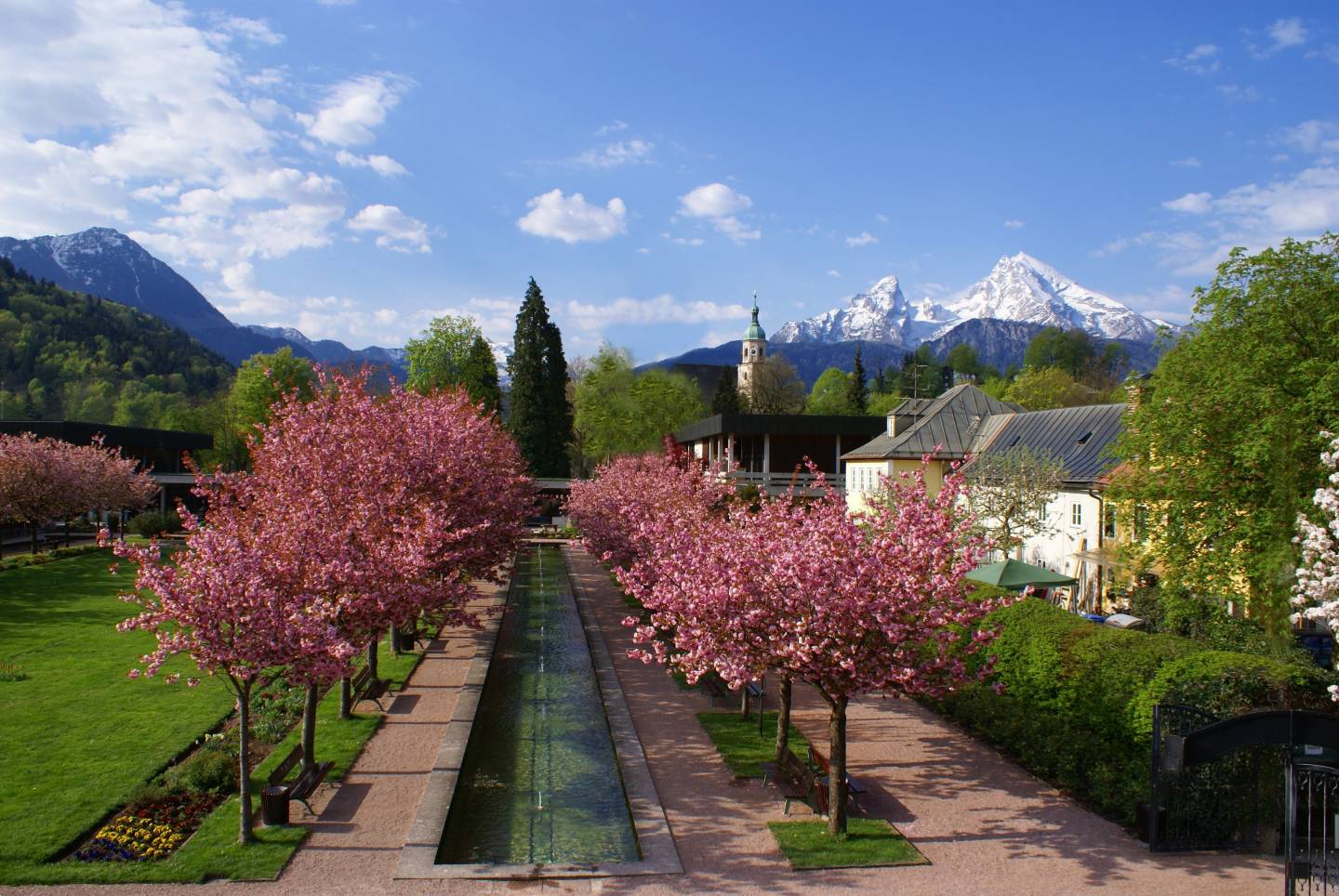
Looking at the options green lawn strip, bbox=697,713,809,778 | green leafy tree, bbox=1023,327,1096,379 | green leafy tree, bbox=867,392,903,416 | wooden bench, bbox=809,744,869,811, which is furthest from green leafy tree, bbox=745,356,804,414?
wooden bench, bbox=809,744,869,811

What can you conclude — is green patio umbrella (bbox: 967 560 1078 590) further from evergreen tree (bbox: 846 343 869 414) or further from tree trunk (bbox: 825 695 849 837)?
evergreen tree (bbox: 846 343 869 414)

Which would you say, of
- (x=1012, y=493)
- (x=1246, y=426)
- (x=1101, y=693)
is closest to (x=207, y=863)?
(x=1101, y=693)

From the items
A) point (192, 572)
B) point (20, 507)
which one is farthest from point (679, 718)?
point (20, 507)

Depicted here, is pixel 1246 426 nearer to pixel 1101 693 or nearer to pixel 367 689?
pixel 1101 693

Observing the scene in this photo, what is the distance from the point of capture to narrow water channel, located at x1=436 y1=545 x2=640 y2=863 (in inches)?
468

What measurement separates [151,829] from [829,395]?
371 feet

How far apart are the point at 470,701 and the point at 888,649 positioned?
968 cm

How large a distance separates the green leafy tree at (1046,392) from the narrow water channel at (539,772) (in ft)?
207

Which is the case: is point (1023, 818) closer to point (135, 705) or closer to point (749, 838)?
point (749, 838)

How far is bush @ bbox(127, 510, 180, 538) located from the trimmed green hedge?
49970 mm

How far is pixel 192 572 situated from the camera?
1101 cm

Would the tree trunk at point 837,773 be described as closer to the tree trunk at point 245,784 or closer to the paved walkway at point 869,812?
the paved walkway at point 869,812

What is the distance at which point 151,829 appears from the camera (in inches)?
456

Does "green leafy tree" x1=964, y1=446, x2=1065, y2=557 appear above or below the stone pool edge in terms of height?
above
